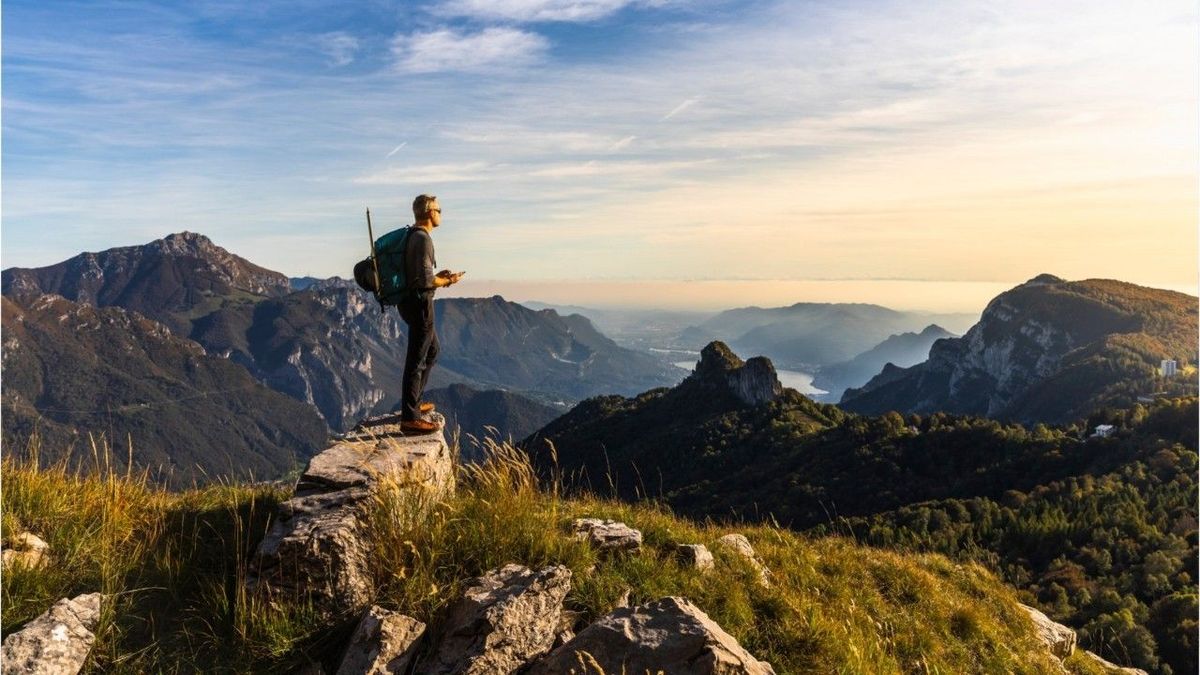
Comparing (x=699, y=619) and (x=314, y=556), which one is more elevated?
(x=314, y=556)

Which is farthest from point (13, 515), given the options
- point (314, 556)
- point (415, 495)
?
point (415, 495)

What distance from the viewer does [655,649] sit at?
4.86 meters

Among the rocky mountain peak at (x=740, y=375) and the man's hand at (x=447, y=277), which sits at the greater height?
the man's hand at (x=447, y=277)

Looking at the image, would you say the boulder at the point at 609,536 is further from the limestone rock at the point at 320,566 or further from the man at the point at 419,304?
the man at the point at 419,304

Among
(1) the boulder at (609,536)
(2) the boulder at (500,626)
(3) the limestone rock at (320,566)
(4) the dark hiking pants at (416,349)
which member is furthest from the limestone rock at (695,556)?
(4) the dark hiking pants at (416,349)

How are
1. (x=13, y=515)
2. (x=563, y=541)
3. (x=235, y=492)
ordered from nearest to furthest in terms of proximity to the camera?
(x=13, y=515)
(x=563, y=541)
(x=235, y=492)

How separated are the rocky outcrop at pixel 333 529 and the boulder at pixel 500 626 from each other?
1032 millimetres

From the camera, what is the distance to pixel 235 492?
8594 millimetres

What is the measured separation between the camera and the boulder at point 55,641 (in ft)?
15.3

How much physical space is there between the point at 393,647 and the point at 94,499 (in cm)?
439

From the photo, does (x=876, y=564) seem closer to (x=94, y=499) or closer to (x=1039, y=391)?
(x=94, y=499)

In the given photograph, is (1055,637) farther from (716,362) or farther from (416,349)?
(716,362)

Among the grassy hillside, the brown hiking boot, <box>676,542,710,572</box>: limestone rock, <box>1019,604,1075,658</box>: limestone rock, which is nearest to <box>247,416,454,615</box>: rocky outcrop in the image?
the grassy hillside

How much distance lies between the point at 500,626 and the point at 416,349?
5024mm
